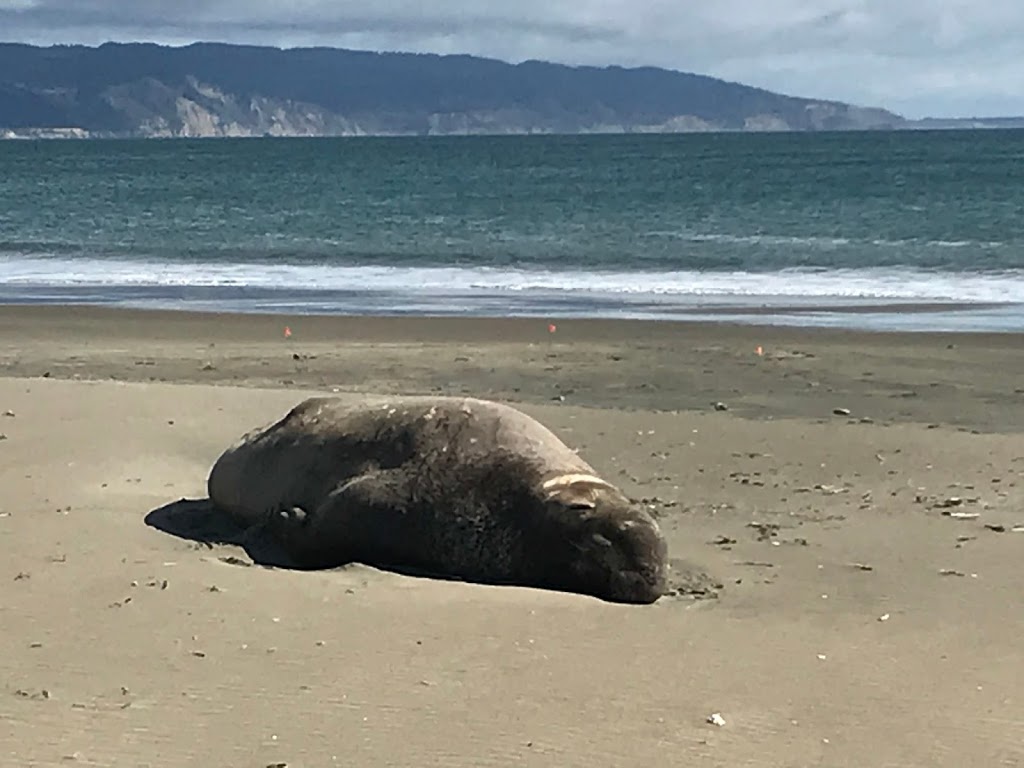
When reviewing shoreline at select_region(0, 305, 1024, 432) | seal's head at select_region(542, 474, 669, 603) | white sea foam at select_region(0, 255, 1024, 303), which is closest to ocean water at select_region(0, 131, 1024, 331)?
white sea foam at select_region(0, 255, 1024, 303)

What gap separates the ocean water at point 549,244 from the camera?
2334cm

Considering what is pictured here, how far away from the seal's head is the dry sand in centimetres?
13

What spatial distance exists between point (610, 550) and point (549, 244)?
30470mm

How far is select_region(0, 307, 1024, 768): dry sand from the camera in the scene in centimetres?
476

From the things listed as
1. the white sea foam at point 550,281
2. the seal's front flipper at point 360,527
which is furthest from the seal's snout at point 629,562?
the white sea foam at point 550,281

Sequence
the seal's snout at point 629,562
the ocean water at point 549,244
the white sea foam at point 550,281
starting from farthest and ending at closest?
the white sea foam at point 550,281
the ocean water at point 549,244
the seal's snout at point 629,562

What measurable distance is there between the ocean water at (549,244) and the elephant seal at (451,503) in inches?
504

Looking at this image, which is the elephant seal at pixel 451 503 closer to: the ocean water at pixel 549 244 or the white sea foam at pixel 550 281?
the ocean water at pixel 549 244

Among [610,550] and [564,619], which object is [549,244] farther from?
[564,619]

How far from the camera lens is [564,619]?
19.7 ft

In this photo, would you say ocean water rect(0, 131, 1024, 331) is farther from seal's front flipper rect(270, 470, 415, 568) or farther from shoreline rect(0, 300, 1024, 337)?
seal's front flipper rect(270, 470, 415, 568)

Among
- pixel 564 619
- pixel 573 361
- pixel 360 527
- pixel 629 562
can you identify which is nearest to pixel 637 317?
pixel 573 361

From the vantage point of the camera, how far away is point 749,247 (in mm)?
35281

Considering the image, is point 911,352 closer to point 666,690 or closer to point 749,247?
point 666,690
